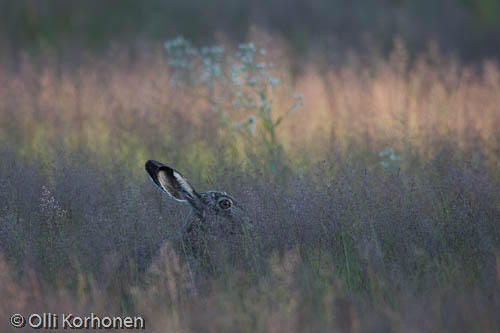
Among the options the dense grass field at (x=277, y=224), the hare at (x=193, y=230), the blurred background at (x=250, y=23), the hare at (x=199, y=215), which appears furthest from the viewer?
the blurred background at (x=250, y=23)

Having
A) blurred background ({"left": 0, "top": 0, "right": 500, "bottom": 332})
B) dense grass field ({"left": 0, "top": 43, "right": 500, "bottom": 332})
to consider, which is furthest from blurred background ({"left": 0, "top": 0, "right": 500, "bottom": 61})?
dense grass field ({"left": 0, "top": 43, "right": 500, "bottom": 332})

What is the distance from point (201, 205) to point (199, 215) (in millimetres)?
77

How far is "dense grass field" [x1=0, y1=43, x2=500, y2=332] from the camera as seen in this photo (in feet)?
11.3

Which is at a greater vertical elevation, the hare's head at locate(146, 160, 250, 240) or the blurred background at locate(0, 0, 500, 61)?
the blurred background at locate(0, 0, 500, 61)

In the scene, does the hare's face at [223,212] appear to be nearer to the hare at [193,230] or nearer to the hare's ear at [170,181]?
the hare at [193,230]

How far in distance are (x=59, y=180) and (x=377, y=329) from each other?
3.33 m

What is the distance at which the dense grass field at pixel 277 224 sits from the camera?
11.3 ft

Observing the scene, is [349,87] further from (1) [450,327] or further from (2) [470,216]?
(1) [450,327]

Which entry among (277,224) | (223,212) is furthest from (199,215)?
(277,224)

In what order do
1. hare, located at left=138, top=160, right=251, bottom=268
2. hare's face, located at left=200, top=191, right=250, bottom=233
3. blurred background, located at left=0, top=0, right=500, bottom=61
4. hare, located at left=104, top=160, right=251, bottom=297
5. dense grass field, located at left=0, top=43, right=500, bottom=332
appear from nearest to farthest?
dense grass field, located at left=0, top=43, right=500, bottom=332 → hare, located at left=104, top=160, right=251, bottom=297 → hare, located at left=138, top=160, right=251, bottom=268 → hare's face, located at left=200, top=191, right=250, bottom=233 → blurred background, located at left=0, top=0, right=500, bottom=61

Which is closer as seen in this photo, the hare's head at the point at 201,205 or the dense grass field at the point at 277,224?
the dense grass field at the point at 277,224

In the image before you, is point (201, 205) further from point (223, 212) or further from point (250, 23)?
point (250, 23)

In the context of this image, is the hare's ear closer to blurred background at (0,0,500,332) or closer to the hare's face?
the hare's face

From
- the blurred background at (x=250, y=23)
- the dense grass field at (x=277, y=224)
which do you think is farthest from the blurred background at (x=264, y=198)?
the blurred background at (x=250, y=23)
